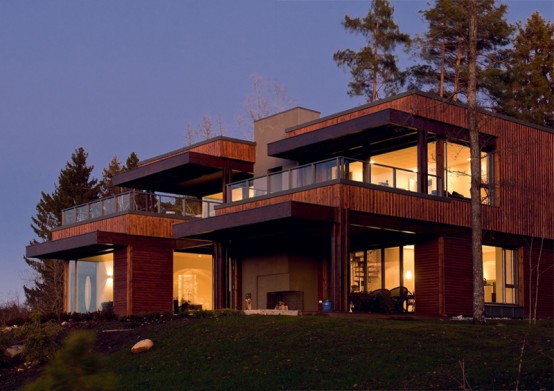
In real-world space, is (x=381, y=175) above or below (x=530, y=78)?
below

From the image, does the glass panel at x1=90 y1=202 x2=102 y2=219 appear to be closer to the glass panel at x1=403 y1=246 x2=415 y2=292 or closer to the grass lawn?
the glass panel at x1=403 y1=246 x2=415 y2=292

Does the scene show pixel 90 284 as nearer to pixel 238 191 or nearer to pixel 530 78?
pixel 238 191

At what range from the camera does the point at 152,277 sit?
1217 inches

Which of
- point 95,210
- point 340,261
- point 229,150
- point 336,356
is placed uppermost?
point 229,150

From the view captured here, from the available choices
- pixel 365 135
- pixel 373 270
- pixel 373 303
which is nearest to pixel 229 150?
pixel 365 135

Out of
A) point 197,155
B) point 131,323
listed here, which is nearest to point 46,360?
point 131,323

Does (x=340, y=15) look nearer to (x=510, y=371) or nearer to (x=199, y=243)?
(x=199, y=243)

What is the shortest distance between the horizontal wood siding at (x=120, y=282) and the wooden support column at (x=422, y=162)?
10.6 meters

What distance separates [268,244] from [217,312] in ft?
22.5

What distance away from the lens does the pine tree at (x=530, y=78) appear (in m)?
46.8

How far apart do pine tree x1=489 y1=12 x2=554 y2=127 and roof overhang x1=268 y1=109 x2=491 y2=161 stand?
20.0 m

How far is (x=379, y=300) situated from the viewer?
25.2 m

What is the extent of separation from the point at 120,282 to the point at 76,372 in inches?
926

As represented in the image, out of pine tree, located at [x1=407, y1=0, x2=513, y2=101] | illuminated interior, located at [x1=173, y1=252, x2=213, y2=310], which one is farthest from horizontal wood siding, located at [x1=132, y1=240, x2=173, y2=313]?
pine tree, located at [x1=407, y1=0, x2=513, y2=101]
